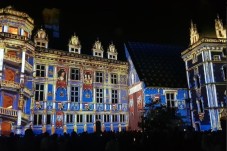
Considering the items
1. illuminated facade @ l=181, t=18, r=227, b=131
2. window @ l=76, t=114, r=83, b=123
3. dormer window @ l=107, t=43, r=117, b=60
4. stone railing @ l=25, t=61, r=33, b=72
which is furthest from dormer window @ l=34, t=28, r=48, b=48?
illuminated facade @ l=181, t=18, r=227, b=131

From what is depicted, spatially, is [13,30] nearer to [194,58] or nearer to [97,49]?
[97,49]

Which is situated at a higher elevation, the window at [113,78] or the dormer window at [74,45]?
the dormer window at [74,45]

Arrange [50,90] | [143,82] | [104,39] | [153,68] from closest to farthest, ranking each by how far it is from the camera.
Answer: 1. [50,90]
2. [143,82]
3. [153,68]
4. [104,39]

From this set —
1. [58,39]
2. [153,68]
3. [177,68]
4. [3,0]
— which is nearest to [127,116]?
[153,68]

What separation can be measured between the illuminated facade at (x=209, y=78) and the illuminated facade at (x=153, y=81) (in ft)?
6.69

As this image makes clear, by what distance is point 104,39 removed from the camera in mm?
31891

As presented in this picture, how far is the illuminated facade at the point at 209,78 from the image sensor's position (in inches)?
920

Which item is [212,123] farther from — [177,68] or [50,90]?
[50,90]

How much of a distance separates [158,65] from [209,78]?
764cm

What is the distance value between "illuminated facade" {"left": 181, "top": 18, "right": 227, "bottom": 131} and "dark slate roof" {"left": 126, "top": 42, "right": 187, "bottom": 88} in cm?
315

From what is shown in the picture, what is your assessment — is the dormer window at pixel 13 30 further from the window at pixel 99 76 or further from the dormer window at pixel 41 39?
the window at pixel 99 76

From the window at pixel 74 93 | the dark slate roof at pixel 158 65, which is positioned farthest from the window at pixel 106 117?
the dark slate roof at pixel 158 65

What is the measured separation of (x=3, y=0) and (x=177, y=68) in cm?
2236

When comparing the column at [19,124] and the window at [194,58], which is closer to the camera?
the column at [19,124]
